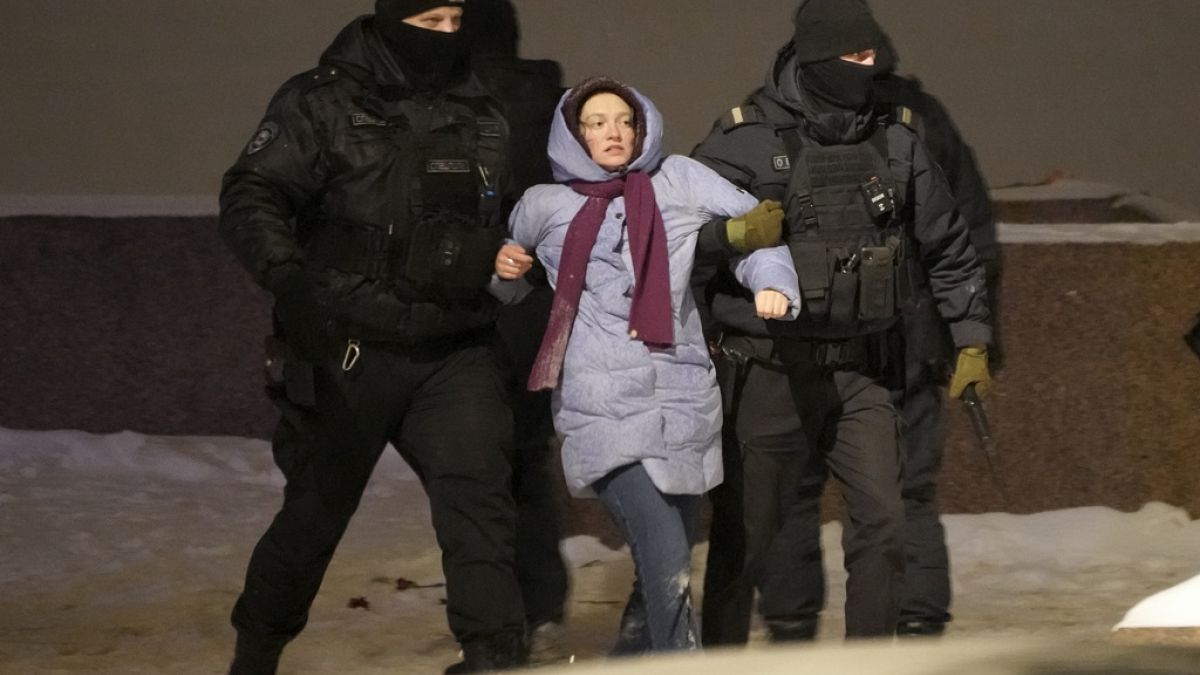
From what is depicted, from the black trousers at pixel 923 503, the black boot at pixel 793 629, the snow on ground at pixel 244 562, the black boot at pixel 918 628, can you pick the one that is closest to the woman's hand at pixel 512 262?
the black trousers at pixel 923 503

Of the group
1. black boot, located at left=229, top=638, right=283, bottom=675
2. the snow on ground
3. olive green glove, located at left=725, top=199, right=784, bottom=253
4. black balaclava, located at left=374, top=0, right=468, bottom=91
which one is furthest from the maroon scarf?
the snow on ground

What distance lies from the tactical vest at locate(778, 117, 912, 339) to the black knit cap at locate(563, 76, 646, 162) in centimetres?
40

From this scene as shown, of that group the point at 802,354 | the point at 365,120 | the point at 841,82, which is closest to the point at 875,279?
the point at 802,354

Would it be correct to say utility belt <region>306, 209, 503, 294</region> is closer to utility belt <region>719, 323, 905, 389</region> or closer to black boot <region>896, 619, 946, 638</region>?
utility belt <region>719, 323, 905, 389</region>

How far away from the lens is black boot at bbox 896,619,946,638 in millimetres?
6227

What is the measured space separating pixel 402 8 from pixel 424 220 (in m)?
0.49

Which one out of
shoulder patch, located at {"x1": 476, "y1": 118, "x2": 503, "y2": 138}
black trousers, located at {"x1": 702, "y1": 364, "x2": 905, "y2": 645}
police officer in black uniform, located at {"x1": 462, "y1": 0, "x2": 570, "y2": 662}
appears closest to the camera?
shoulder patch, located at {"x1": 476, "y1": 118, "x2": 503, "y2": 138}

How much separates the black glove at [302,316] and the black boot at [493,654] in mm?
772

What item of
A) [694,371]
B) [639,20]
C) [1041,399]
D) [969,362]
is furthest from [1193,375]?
[639,20]

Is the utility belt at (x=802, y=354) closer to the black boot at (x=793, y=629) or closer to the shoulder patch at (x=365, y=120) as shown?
the black boot at (x=793, y=629)

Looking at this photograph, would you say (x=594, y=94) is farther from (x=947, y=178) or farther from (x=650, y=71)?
(x=650, y=71)

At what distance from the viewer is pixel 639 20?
12.7 meters

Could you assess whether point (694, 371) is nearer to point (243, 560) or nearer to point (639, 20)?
point (243, 560)

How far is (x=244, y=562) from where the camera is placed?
7.74 m
